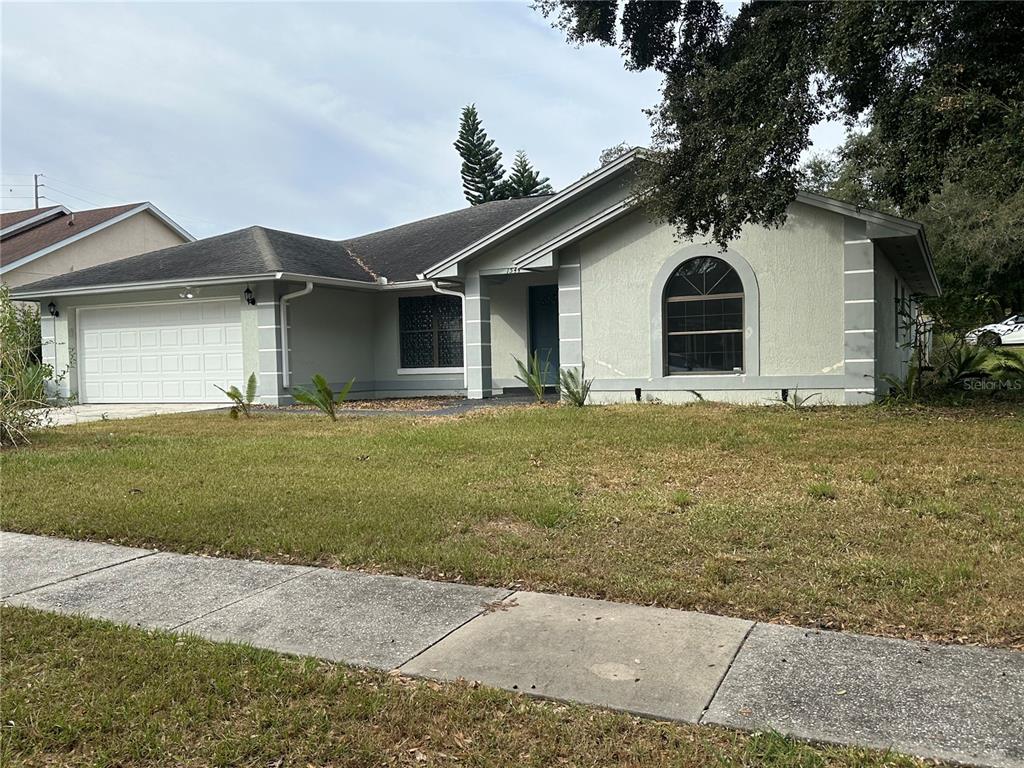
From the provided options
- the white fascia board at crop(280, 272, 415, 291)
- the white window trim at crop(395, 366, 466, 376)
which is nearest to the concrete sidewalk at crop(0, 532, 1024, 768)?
the white fascia board at crop(280, 272, 415, 291)

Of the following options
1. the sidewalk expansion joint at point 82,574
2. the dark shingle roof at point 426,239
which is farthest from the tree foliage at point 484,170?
the sidewalk expansion joint at point 82,574

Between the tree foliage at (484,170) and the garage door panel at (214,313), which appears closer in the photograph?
the garage door panel at (214,313)

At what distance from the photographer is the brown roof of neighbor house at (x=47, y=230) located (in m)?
25.6

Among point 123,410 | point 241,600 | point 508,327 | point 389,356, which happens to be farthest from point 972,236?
point 241,600

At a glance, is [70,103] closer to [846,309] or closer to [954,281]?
[846,309]

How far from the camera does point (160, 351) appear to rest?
18.5 m

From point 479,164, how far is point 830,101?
38120 mm

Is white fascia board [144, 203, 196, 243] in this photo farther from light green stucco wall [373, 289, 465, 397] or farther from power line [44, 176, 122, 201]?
power line [44, 176, 122, 201]

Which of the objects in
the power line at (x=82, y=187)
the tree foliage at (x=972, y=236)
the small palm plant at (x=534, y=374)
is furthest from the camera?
the power line at (x=82, y=187)

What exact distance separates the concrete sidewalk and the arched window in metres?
9.76

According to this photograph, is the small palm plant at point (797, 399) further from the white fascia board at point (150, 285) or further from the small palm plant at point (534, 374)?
the white fascia board at point (150, 285)

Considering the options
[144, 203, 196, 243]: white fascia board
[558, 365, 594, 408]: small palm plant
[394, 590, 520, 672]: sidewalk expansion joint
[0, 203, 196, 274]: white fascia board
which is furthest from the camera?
[144, 203, 196, 243]: white fascia board

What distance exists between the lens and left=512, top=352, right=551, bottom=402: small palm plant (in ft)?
48.0

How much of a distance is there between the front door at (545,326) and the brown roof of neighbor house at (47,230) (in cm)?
1729
